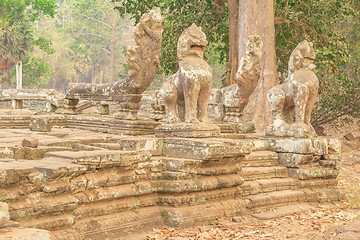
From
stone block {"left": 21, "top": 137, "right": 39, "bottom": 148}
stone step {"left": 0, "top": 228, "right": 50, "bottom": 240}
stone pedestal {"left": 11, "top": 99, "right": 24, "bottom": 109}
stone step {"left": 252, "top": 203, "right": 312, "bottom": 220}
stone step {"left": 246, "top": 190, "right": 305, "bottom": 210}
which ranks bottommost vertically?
stone step {"left": 252, "top": 203, "right": 312, "bottom": 220}

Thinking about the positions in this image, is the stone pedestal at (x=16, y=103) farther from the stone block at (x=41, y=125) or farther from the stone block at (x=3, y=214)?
the stone block at (x=3, y=214)

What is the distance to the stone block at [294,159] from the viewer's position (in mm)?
6980

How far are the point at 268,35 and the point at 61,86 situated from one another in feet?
149

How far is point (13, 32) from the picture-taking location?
28.9m

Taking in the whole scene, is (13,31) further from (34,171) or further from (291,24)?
(34,171)

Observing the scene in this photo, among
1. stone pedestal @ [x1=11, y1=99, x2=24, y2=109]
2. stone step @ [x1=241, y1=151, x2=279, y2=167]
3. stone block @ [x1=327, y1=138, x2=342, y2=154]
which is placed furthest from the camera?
stone pedestal @ [x1=11, y1=99, x2=24, y2=109]

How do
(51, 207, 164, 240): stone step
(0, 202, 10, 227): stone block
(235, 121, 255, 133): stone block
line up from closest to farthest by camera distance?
1. (0, 202, 10, 227): stone block
2. (51, 207, 164, 240): stone step
3. (235, 121, 255, 133): stone block

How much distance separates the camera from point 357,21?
65.5 ft

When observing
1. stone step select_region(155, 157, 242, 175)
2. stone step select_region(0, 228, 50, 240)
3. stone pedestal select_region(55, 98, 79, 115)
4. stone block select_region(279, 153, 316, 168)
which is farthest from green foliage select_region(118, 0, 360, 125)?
stone step select_region(0, 228, 50, 240)

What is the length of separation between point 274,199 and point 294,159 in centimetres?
90

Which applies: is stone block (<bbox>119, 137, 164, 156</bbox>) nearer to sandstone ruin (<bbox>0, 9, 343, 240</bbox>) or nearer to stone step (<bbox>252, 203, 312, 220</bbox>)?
sandstone ruin (<bbox>0, 9, 343, 240</bbox>)

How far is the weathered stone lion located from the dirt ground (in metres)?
1.23

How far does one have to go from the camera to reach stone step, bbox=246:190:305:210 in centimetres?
618

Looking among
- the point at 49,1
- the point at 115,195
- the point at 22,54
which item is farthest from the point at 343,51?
the point at 22,54
